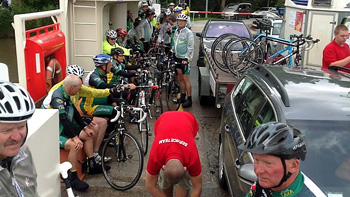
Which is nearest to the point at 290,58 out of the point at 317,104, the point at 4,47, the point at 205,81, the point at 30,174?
the point at 205,81

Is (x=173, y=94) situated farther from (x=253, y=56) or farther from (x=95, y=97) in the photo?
(x=95, y=97)

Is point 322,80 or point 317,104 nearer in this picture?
point 317,104

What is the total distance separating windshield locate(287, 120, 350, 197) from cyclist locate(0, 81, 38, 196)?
203 cm

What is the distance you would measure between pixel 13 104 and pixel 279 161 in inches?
48.9

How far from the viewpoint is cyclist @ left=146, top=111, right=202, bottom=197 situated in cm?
321

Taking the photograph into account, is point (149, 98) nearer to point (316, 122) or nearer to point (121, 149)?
point (121, 149)

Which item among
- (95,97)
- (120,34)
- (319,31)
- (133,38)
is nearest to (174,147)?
(95,97)

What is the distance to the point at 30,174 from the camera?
6.42 feet

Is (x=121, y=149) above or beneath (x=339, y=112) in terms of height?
beneath

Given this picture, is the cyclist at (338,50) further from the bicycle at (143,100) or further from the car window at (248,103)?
the bicycle at (143,100)

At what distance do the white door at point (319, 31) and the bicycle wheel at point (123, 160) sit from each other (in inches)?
244

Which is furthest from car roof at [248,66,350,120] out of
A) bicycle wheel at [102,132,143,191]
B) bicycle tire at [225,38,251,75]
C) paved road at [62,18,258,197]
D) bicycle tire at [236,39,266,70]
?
bicycle tire at [236,39,266,70]

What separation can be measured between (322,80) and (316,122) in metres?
0.82

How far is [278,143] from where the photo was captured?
189 centimetres
